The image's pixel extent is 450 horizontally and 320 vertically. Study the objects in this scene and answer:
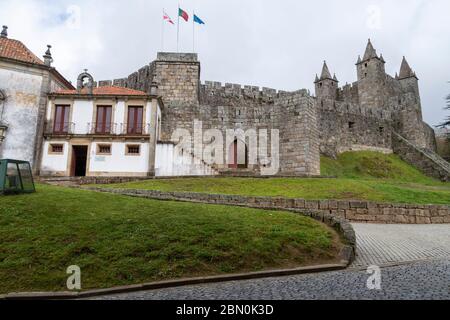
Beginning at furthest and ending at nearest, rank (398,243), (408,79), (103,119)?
1. (408,79)
2. (103,119)
3. (398,243)

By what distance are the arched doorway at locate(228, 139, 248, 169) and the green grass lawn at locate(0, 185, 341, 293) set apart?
15649mm

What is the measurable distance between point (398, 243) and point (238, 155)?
17.0m

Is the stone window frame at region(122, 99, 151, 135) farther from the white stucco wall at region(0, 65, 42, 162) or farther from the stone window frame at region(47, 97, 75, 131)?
the white stucco wall at region(0, 65, 42, 162)

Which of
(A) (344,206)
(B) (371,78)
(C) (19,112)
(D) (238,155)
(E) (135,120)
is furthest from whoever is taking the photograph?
(B) (371,78)

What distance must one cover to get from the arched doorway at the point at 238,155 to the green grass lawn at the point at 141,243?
15.6 meters

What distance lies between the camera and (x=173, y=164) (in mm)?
22797

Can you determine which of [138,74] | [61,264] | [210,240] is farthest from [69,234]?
[138,74]

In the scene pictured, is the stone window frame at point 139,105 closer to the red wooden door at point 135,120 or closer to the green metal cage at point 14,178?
the red wooden door at point 135,120

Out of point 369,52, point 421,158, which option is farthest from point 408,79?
point 421,158

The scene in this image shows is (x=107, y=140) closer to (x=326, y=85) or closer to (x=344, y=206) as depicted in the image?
(x=344, y=206)

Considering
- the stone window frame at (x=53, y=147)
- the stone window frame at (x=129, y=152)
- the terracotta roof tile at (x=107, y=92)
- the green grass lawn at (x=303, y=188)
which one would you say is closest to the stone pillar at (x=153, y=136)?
the stone window frame at (x=129, y=152)
